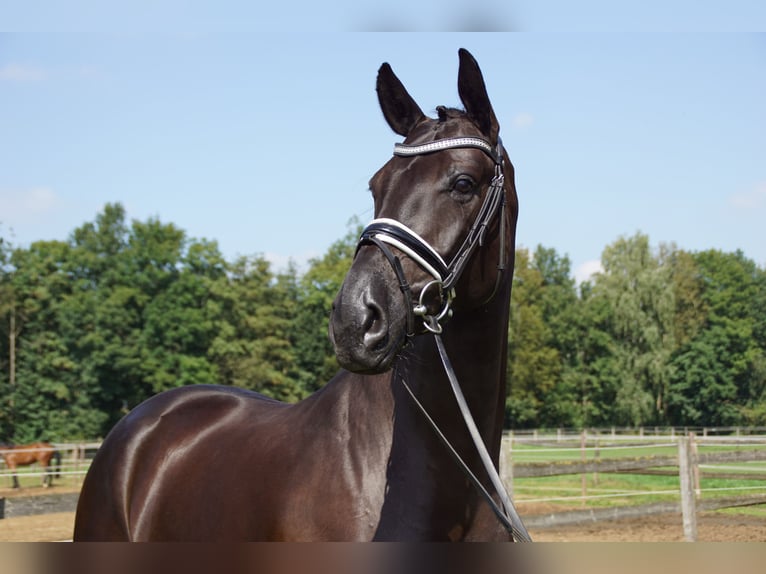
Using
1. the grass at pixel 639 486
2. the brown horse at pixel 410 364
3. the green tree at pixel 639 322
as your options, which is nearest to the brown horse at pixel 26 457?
the grass at pixel 639 486

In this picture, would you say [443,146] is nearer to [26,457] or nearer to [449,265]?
[449,265]

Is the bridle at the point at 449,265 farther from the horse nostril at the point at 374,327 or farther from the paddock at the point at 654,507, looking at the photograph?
the paddock at the point at 654,507

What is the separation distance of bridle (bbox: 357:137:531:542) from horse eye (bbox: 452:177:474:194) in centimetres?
8

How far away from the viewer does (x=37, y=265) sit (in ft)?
151

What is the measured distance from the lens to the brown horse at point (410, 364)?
2359 mm

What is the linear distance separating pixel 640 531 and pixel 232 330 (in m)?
37.3

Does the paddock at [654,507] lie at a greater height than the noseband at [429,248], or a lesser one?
lesser

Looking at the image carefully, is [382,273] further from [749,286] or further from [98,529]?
[749,286]

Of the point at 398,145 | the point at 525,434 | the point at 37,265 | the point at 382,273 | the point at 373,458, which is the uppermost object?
the point at 37,265

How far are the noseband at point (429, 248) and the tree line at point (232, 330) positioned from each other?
31.5 metres

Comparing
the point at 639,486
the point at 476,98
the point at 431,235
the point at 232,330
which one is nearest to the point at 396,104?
the point at 476,98

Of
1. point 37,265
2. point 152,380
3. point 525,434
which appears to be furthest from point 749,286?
point 37,265

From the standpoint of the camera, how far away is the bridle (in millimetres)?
2375

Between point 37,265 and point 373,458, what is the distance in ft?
159
